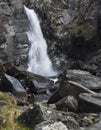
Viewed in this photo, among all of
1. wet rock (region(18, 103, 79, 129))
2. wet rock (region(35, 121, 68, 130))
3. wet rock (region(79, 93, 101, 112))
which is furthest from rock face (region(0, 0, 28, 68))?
wet rock (region(35, 121, 68, 130))

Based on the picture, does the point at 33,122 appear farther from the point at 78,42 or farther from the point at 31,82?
the point at 78,42

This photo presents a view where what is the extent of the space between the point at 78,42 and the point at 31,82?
17844 mm

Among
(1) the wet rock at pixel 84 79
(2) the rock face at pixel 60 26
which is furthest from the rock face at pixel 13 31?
(1) the wet rock at pixel 84 79

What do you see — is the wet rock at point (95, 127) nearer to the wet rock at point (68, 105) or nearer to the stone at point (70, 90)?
the wet rock at point (68, 105)

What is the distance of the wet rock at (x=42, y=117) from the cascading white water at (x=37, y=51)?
34.4 meters

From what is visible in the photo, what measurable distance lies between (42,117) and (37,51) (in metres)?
38.1

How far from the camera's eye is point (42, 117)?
11016 mm

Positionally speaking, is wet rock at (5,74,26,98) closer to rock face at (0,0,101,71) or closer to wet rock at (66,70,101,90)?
wet rock at (66,70,101,90)

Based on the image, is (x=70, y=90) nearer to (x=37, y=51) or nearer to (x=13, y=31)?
(x=37, y=51)

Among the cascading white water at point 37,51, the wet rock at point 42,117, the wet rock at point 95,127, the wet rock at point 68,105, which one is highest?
the wet rock at point 42,117

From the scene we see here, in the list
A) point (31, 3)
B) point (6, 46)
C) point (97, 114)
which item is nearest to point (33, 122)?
point (97, 114)

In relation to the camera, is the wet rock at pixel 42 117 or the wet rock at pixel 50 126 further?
the wet rock at pixel 42 117

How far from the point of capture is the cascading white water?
4734 cm

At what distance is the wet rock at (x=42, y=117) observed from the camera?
434 inches
